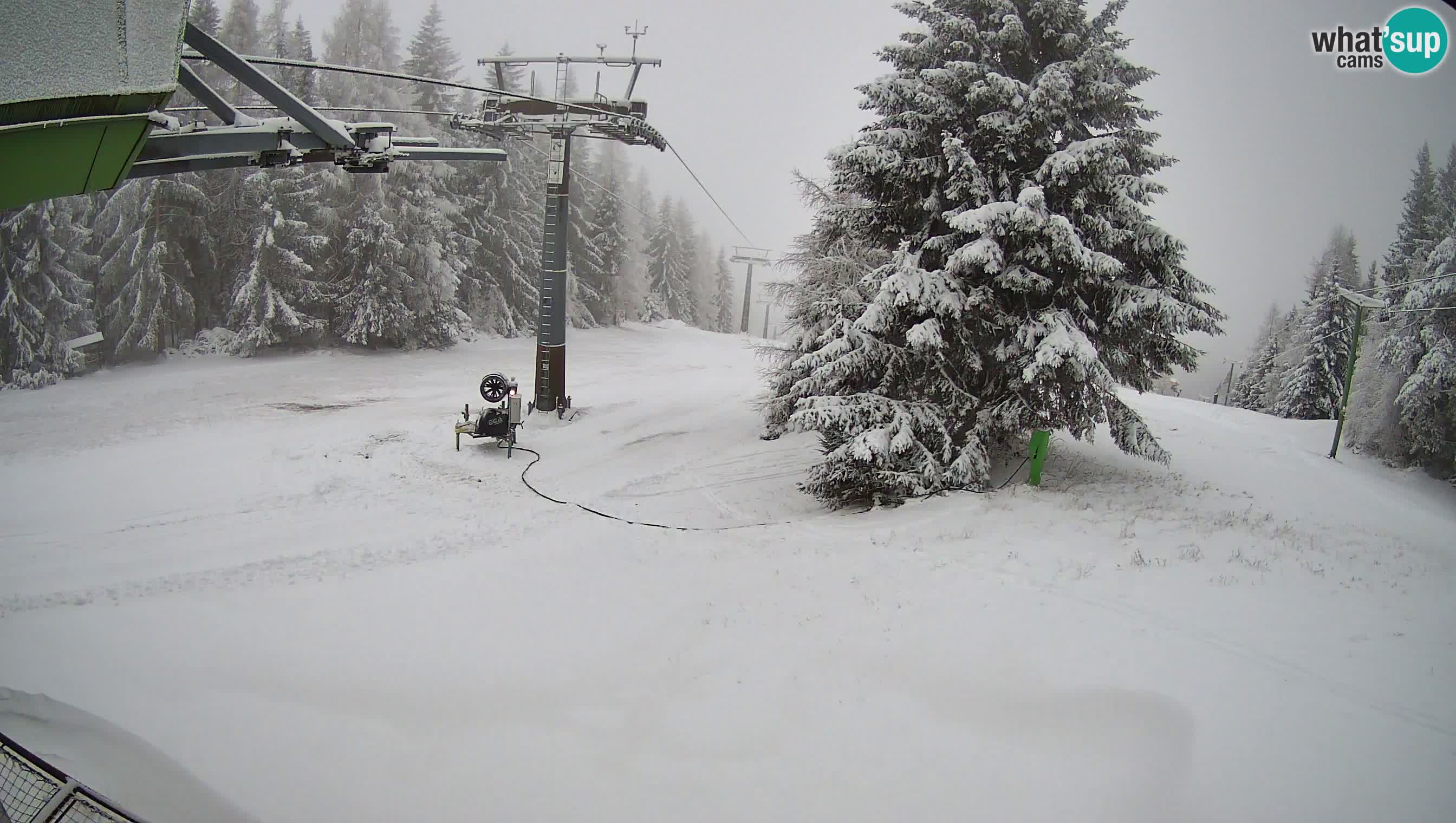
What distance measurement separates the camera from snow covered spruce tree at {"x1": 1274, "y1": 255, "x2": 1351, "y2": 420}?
30141 mm

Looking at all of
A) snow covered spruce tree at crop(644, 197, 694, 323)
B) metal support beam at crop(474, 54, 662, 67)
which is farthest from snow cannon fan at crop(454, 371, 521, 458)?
snow covered spruce tree at crop(644, 197, 694, 323)

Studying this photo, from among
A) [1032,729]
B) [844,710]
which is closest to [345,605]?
[844,710]

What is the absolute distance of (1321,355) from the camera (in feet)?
104

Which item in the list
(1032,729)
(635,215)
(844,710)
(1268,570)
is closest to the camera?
(1032,729)

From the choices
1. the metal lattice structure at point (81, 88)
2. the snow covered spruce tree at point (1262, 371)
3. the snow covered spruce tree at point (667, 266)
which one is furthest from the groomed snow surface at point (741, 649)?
the snow covered spruce tree at point (667, 266)

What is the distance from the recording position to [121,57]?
281cm

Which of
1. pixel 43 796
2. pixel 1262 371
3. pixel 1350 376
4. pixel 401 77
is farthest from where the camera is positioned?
pixel 1262 371

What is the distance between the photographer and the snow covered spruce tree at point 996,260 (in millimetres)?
9414

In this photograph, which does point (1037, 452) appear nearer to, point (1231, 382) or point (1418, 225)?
point (1418, 225)

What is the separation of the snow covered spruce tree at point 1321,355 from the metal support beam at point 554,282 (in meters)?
33.5

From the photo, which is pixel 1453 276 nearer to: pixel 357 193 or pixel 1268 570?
pixel 1268 570

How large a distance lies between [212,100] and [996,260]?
29.1ft

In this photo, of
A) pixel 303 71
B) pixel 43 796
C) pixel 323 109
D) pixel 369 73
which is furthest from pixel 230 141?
pixel 303 71

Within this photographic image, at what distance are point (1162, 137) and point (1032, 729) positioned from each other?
32.7 feet
